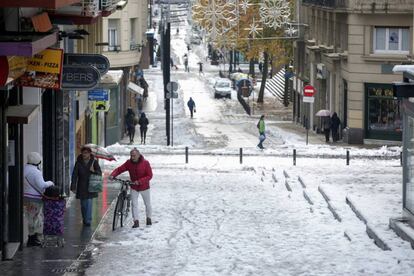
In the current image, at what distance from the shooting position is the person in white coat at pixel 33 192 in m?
18.9

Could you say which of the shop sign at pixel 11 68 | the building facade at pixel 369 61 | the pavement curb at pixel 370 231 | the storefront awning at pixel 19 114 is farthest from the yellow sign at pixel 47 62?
the building facade at pixel 369 61

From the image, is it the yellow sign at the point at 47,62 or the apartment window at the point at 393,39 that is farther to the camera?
the apartment window at the point at 393,39

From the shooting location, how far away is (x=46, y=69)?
17594 mm

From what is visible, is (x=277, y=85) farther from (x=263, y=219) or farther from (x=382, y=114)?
(x=263, y=219)

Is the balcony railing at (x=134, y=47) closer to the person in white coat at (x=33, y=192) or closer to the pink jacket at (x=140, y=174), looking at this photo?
the pink jacket at (x=140, y=174)

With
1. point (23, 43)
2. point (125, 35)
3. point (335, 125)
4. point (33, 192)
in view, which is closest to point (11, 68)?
point (23, 43)

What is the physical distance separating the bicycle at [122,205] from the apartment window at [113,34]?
32933mm

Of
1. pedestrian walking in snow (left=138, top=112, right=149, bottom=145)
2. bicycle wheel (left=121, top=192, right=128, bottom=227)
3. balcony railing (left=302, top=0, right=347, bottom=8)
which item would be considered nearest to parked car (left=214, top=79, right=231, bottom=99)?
balcony railing (left=302, top=0, right=347, bottom=8)

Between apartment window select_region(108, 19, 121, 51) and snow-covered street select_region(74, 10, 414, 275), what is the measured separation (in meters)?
14.1

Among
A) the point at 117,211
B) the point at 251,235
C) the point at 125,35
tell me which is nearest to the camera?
the point at 251,235

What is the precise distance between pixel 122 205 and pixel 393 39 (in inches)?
1204

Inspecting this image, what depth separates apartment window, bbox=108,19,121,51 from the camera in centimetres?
5490

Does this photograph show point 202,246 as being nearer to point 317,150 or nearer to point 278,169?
point 278,169

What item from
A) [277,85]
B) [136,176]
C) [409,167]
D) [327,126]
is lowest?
[327,126]
